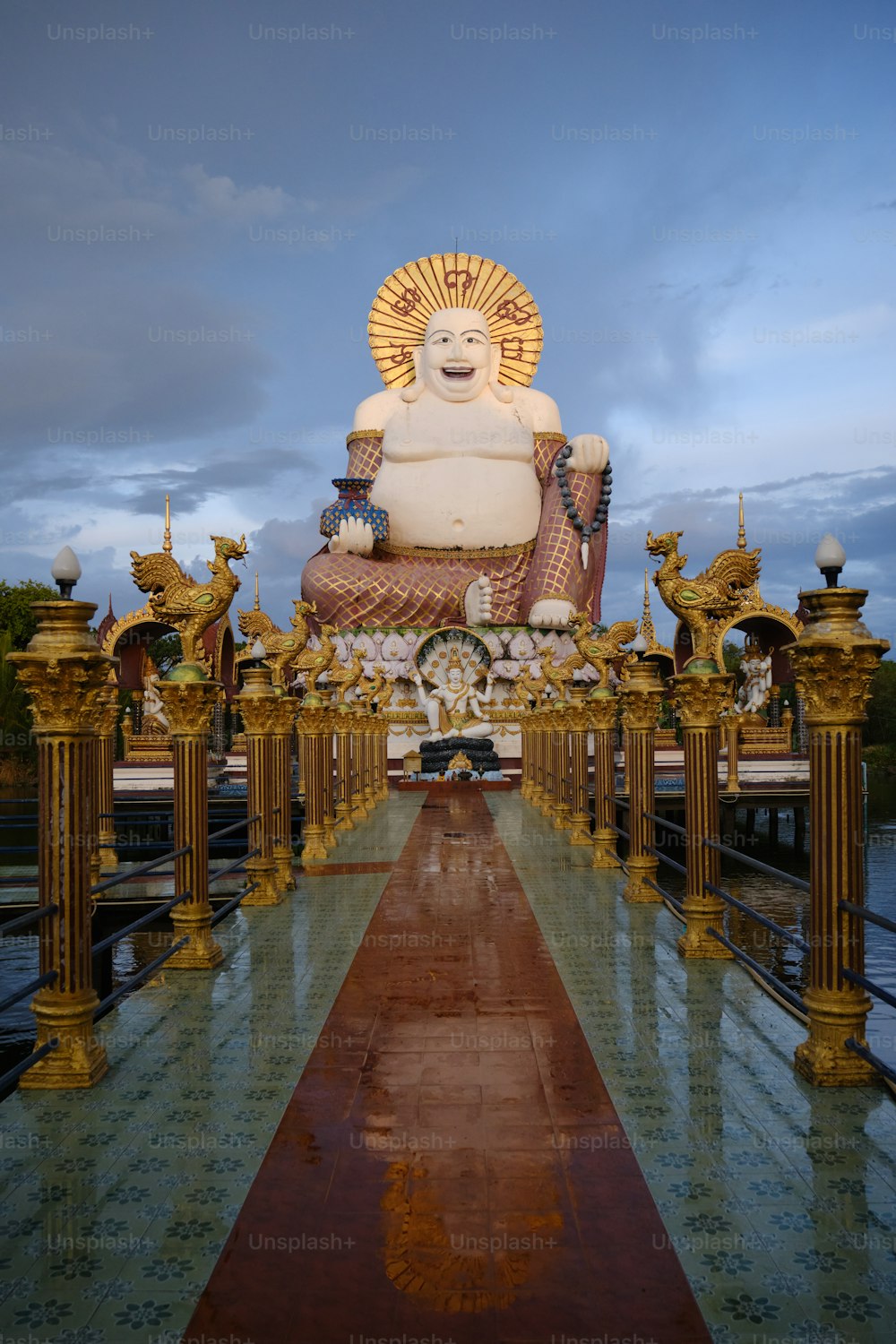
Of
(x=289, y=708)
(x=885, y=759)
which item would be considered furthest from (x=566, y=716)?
(x=885, y=759)

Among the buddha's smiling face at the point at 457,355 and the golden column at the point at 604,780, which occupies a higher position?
the buddha's smiling face at the point at 457,355

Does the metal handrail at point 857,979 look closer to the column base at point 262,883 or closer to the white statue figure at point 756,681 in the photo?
the column base at point 262,883

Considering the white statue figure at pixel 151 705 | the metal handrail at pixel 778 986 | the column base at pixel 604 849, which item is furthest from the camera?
the white statue figure at pixel 151 705

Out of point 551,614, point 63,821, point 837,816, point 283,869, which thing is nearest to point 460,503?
point 551,614

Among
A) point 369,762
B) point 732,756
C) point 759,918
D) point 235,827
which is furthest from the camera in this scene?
point 732,756

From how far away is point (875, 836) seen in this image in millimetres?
21609

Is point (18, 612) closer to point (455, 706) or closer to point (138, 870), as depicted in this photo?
point (455, 706)

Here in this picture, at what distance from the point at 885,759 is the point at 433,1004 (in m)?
38.8

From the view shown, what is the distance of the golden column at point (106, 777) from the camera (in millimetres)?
12250

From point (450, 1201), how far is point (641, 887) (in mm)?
5286

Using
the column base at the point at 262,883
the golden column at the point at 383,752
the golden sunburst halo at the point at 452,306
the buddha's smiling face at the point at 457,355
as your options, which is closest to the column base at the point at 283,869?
the column base at the point at 262,883

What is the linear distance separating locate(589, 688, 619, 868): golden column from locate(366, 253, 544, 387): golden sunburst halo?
67.1ft

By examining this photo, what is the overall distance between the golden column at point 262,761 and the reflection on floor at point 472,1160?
2.28 metres

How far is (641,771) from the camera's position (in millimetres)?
8953
